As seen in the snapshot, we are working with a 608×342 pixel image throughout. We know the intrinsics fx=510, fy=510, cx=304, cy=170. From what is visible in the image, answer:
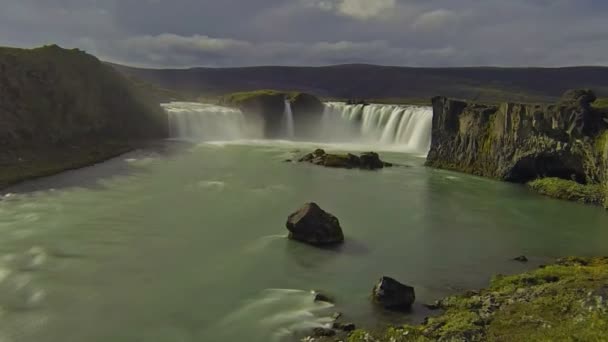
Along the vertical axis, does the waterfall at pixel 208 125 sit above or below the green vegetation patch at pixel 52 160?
above

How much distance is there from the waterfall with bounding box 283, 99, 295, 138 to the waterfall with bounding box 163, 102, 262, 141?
4.02 m

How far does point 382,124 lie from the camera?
6241cm

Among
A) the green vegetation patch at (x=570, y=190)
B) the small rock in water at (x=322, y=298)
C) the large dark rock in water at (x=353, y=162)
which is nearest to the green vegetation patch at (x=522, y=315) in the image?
the small rock in water at (x=322, y=298)

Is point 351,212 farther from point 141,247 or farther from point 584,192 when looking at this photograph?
point 584,192

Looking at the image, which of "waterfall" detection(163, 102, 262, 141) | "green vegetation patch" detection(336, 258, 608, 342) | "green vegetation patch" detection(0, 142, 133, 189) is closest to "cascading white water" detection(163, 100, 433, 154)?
"waterfall" detection(163, 102, 262, 141)

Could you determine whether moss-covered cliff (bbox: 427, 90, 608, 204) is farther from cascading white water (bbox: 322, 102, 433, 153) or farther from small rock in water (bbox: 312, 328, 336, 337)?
small rock in water (bbox: 312, 328, 336, 337)

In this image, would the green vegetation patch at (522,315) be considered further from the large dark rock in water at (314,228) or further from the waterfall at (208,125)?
the waterfall at (208,125)

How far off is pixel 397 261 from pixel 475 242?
4.88 metres

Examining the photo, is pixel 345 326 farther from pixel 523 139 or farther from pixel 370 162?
pixel 370 162

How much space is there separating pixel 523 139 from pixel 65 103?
4164 cm

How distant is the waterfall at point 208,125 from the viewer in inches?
2559

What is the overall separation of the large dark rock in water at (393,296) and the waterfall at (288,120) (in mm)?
56707

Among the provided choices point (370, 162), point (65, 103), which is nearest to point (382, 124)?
point (370, 162)

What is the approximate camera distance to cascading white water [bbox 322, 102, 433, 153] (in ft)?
181
